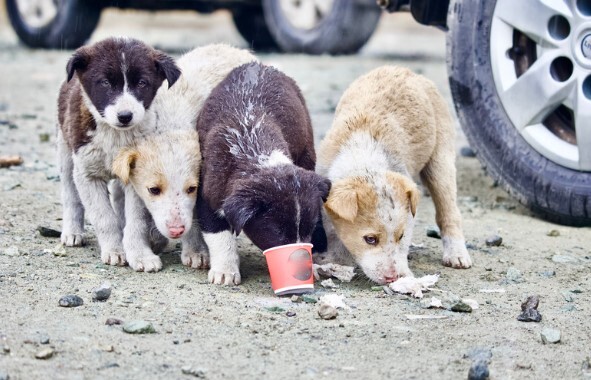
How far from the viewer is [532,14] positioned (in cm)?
548

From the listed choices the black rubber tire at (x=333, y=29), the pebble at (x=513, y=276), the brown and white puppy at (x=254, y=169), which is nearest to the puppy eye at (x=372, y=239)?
the brown and white puppy at (x=254, y=169)

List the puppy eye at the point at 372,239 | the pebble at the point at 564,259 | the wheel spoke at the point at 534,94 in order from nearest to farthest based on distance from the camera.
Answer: the puppy eye at the point at 372,239, the pebble at the point at 564,259, the wheel spoke at the point at 534,94

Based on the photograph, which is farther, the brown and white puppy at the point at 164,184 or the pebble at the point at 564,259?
the pebble at the point at 564,259

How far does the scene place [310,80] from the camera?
33.9ft

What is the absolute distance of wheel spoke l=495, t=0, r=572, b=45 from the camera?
5379 mm

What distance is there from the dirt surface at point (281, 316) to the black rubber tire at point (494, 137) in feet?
0.73

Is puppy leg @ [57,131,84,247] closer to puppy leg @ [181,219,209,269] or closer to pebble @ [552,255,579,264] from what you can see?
puppy leg @ [181,219,209,269]

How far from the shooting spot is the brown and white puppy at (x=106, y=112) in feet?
15.6

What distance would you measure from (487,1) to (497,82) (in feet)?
1.68

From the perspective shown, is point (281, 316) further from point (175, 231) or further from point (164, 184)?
point (164, 184)

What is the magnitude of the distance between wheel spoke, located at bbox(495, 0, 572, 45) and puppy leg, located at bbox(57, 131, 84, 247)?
8.81 feet

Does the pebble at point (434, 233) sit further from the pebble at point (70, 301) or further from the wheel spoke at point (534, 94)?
the pebble at point (70, 301)

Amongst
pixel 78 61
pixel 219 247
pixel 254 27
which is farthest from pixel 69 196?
pixel 254 27

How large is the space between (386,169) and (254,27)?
960cm
